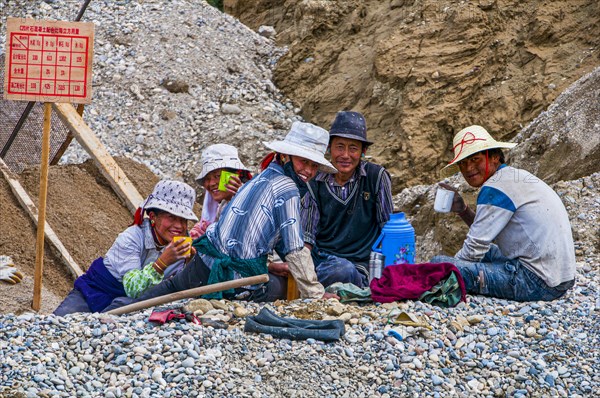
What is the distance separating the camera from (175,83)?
51.2ft

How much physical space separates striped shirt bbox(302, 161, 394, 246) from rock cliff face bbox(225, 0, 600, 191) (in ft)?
22.9

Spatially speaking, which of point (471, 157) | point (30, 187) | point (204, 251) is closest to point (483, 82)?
point (30, 187)

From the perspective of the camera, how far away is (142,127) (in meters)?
14.9

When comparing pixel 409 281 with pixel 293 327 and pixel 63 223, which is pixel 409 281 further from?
pixel 63 223

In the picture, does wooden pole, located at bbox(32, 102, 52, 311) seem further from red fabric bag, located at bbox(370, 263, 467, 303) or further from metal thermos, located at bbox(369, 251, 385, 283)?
red fabric bag, located at bbox(370, 263, 467, 303)

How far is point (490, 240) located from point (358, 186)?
120 centimetres

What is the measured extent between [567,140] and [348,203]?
3.92 metres

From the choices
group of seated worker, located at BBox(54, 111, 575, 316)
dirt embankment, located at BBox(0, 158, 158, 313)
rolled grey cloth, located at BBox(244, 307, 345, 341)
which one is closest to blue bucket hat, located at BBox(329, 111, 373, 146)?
group of seated worker, located at BBox(54, 111, 575, 316)

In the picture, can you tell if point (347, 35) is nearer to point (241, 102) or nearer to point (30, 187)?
point (241, 102)

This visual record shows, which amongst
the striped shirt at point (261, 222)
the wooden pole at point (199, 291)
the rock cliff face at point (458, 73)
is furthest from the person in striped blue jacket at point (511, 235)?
the rock cliff face at point (458, 73)

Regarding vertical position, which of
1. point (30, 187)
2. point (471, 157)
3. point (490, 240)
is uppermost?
point (471, 157)

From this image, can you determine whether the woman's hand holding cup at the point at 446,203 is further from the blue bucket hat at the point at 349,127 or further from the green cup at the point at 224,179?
the green cup at the point at 224,179

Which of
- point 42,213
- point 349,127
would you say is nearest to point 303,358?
point 349,127

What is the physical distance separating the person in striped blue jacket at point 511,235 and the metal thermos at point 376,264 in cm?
52
